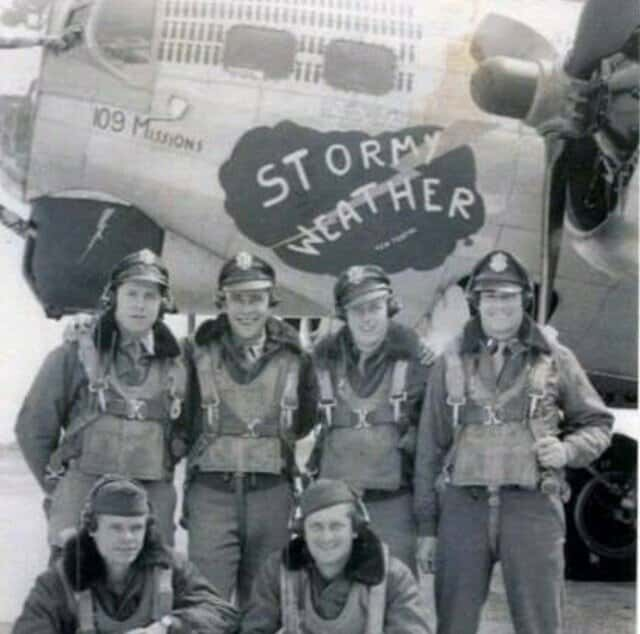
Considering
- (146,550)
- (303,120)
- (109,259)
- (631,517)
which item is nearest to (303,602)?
(146,550)

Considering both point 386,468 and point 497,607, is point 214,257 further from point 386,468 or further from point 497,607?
point 497,607

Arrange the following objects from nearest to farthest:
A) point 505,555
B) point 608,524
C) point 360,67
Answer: point 505,555 → point 360,67 → point 608,524

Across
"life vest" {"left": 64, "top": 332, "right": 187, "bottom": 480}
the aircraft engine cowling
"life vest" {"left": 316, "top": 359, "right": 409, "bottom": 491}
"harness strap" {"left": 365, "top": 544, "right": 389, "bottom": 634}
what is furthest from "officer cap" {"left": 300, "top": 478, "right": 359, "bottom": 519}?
the aircraft engine cowling

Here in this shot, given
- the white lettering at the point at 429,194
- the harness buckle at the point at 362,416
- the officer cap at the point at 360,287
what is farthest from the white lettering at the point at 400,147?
the harness buckle at the point at 362,416

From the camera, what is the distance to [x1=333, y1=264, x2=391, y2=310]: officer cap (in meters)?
4.14

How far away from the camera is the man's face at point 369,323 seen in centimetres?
412

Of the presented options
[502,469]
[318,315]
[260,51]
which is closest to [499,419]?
[502,469]

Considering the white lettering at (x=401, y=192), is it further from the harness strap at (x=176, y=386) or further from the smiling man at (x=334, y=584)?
the smiling man at (x=334, y=584)

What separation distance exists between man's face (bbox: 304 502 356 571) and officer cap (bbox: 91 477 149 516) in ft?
1.50

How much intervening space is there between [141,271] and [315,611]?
46.2 inches

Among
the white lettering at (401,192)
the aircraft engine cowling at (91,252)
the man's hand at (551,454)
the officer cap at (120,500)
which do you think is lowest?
the officer cap at (120,500)

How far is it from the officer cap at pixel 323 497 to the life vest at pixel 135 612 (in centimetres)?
41

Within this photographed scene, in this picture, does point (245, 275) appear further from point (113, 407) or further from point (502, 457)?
point (502, 457)

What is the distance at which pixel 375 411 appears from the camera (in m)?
4.09
